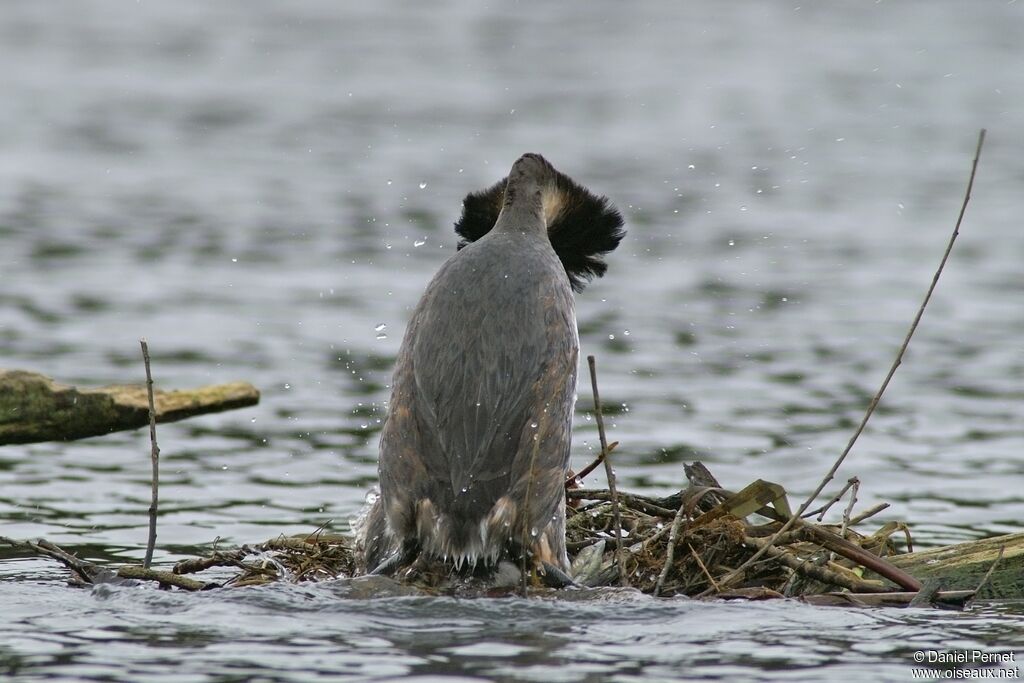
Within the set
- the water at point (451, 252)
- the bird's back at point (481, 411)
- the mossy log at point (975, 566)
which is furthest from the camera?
the mossy log at point (975, 566)

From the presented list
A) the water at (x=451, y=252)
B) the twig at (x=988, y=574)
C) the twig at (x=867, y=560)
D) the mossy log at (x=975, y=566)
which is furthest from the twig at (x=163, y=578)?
the twig at (x=988, y=574)

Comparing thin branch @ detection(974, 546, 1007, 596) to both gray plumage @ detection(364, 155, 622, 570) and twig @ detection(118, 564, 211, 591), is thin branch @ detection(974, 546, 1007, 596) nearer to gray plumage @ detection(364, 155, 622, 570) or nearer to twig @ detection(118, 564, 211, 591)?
gray plumage @ detection(364, 155, 622, 570)

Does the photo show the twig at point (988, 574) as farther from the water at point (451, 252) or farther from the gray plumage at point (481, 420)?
the gray plumage at point (481, 420)

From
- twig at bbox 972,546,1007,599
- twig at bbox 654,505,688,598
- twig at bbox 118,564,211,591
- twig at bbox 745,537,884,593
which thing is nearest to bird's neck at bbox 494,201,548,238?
twig at bbox 654,505,688,598

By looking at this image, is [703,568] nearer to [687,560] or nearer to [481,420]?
[687,560]

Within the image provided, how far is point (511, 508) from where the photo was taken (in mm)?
7012

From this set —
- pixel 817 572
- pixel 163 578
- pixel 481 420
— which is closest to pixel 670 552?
pixel 817 572

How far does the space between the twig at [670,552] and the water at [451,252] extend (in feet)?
1.03

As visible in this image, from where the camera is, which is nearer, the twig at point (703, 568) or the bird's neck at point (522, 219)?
the twig at point (703, 568)

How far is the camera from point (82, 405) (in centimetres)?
906

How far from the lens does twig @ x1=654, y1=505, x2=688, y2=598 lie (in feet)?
23.3

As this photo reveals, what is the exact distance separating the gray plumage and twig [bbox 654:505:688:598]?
437 millimetres

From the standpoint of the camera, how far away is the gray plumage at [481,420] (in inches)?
276

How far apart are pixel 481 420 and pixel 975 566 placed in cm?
234
